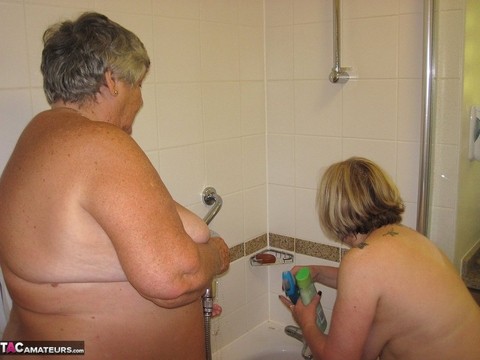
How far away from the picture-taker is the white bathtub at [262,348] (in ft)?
6.46

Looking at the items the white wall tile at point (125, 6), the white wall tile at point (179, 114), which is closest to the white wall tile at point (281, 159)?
the white wall tile at point (179, 114)

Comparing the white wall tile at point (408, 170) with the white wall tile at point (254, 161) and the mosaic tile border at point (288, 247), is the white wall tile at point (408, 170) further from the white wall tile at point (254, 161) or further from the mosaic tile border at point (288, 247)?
the white wall tile at point (254, 161)

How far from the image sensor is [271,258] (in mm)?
2051

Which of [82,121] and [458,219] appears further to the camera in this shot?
[458,219]

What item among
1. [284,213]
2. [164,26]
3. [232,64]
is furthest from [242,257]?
[164,26]

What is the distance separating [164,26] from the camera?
5.19 feet

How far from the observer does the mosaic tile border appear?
196 cm

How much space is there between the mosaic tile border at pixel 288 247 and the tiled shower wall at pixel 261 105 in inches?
0.9

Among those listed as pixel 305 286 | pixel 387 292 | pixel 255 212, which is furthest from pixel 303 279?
pixel 255 212

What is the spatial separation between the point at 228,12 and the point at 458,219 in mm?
1100

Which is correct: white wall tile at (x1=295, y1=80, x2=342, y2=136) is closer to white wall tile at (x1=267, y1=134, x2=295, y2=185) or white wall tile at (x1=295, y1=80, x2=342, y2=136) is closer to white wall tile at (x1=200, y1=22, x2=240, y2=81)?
white wall tile at (x1=267, y1=134, x2=295, y2=185)

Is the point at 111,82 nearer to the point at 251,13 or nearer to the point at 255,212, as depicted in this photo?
the point at 251,13

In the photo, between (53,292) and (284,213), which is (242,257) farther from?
(53,292)

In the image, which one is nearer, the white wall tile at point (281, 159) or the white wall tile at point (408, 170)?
the white wall tile at point (408, 170)
